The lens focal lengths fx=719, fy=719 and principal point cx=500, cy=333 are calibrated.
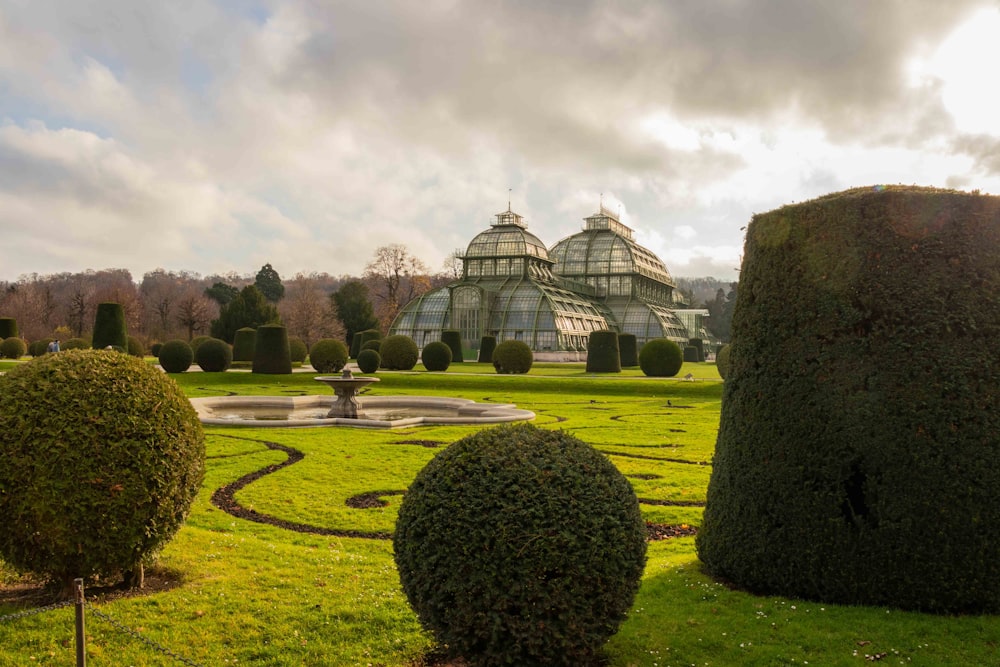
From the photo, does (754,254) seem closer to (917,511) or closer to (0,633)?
(917,511)

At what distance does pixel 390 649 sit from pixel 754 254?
14.2 ft

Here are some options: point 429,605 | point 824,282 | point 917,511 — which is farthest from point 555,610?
point 824,282

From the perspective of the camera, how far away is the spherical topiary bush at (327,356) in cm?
3691

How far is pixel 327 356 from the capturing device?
37.0m

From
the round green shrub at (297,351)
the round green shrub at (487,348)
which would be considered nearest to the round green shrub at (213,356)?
the round green shrub at (297,351)

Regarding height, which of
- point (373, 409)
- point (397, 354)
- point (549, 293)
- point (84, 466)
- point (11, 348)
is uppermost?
point (549, 293)

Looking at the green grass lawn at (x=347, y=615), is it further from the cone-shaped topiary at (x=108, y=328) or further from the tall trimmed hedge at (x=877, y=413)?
the cone-shaped topiary at (x=108, y=328)

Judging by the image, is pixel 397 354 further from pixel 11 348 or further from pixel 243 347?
pixel 11 348

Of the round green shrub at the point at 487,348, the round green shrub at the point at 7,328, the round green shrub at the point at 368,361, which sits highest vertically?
the round green shrub at the point at 7,328

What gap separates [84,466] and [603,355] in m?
36.0

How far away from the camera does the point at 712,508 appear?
6.25 m

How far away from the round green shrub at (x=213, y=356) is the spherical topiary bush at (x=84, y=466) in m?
31.7

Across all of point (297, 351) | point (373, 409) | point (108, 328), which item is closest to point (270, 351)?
point (108, 328)

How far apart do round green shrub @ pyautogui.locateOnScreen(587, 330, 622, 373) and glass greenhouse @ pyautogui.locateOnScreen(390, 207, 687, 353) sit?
1773 centimetres
